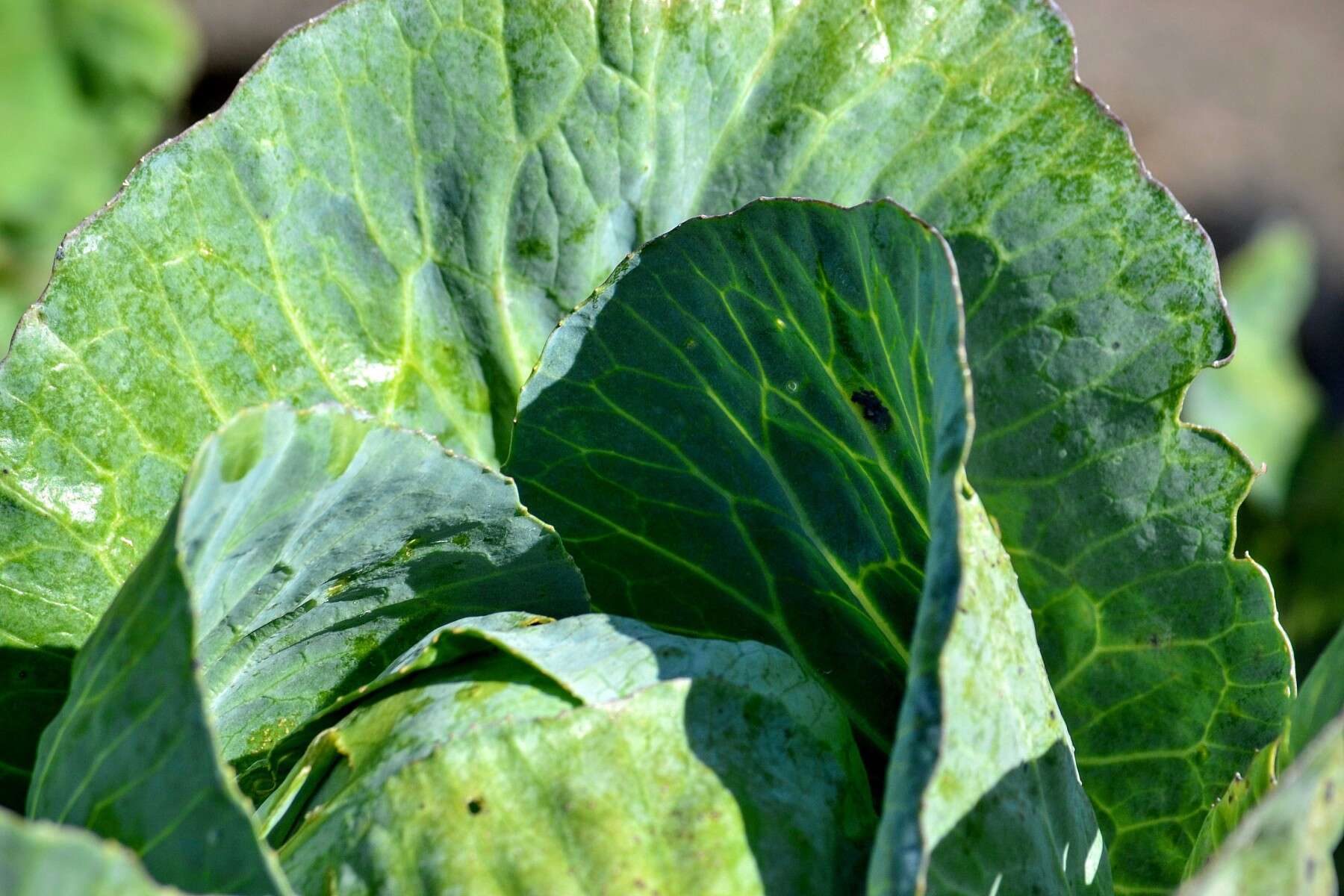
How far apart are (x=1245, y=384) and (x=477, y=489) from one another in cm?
242

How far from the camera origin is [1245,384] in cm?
288

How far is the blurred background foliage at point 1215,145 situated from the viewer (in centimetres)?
275

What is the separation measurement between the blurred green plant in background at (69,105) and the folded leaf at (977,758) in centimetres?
279

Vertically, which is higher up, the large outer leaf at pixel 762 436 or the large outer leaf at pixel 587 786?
the large outer leaf at pixel 762 436

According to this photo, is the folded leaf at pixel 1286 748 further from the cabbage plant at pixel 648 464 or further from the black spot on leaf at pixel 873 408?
the black spot on leaf at pixel 873 408

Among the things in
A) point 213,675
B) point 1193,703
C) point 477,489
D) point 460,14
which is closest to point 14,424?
point 213,675

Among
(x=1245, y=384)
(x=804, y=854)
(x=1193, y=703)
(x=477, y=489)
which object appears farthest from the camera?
(x=1245, y=384)

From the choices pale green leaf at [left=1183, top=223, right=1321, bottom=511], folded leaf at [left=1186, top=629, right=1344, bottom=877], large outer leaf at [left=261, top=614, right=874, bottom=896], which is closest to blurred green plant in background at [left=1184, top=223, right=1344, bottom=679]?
pale green leaf at [left=1183, top=223, right=1321, bottom=511]

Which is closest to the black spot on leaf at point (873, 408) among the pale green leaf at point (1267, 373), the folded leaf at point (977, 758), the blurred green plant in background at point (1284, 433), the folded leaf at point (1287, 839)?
the folded leaf at point (977, 758)

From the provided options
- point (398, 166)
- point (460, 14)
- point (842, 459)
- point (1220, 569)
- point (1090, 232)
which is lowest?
point (1220, 569)

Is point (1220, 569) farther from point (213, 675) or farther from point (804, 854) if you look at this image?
point (213, 675)

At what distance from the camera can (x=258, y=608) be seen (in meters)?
0.92

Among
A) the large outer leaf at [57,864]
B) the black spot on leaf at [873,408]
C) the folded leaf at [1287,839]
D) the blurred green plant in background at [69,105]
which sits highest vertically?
the blurred green plant in background at [69,105]

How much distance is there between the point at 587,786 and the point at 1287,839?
398 mm
